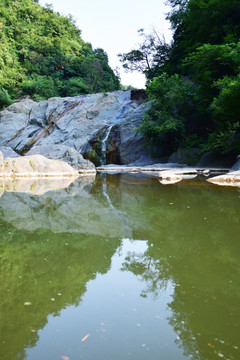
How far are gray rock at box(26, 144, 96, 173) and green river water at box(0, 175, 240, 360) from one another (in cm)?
1145

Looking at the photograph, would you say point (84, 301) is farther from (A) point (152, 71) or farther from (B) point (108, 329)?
(A) point (152, 71)

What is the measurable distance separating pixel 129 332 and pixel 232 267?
4.40 ft

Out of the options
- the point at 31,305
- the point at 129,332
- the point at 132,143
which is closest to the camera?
the point at 129,332

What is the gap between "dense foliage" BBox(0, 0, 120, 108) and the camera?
110ft

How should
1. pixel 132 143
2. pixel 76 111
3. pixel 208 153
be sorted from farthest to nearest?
pixel 76 111 < pixel 132 143 < pixel 208 153

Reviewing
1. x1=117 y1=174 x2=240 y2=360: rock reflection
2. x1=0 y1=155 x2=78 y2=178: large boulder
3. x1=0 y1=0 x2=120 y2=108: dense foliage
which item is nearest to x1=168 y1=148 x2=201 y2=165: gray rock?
x1=0 y1=155 x2=78 y2=178: large boulder

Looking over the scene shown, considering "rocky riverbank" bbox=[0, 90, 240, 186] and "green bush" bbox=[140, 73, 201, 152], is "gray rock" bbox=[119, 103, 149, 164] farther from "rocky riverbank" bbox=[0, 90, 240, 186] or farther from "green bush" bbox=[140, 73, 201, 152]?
"green bush" bbox=[140, 73, 201, 152]

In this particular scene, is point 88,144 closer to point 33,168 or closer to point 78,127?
point 78,127

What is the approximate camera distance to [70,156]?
1655 cm

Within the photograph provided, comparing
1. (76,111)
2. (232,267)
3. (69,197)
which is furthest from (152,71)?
(232,267)

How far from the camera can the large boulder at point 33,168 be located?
13.1m

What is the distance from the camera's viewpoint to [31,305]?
2023mm

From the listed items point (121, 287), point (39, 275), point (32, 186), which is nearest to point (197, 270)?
point (121, 287)

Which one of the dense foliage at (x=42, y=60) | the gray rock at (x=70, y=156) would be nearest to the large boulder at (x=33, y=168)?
the gray rock at (x=70, y=156)
